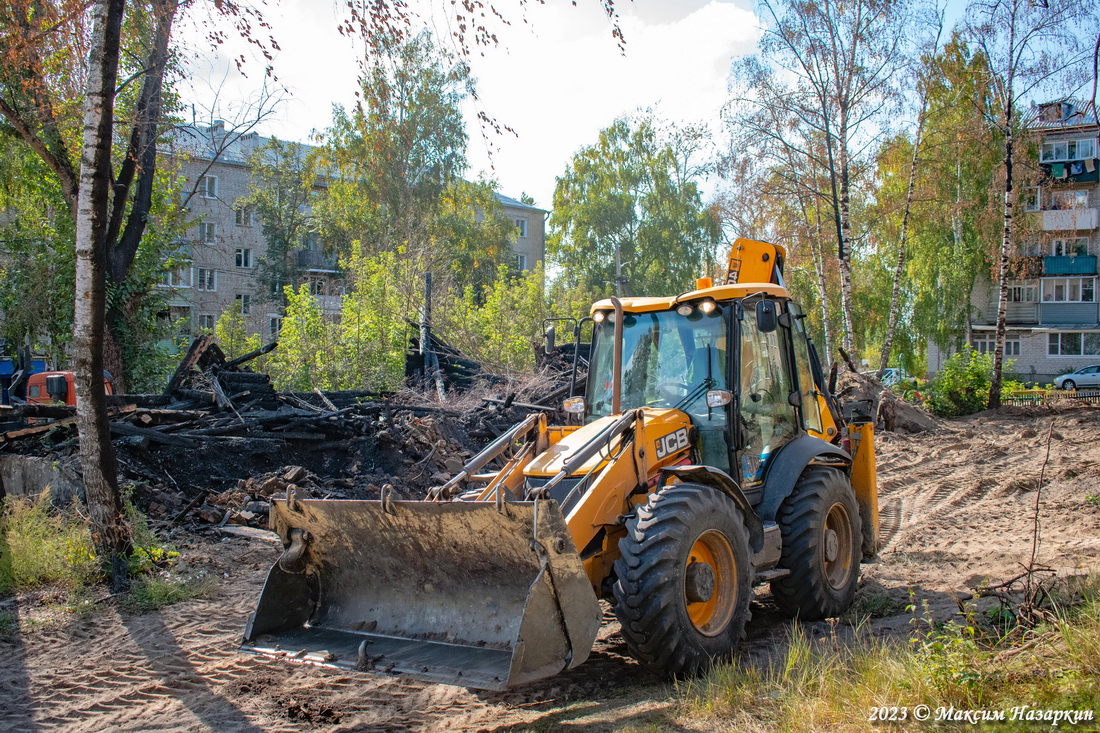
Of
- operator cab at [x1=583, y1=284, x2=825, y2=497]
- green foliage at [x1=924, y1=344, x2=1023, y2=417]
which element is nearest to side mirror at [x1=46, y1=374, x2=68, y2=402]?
operator cab at [x1=583, y1=284, x2=825, y2=497]

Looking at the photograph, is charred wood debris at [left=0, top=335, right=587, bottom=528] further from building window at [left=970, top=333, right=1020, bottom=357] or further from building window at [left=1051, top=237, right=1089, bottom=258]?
building window at [left=1051, top=237, right=1089, bottom=258]

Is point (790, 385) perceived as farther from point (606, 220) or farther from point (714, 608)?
point (606, 220)

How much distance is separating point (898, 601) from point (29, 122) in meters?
12.8

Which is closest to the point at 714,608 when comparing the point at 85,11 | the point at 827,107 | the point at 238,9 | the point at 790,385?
the point at 790,385

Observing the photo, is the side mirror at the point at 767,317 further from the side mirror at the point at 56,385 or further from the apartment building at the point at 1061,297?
the apartment building at the point at 1061,297

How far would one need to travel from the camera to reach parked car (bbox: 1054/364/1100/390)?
38.8m

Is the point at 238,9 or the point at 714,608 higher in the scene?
the point at 238,9

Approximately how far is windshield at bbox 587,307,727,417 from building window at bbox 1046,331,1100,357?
44.0 metres

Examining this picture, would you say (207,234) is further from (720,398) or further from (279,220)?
(279,220)

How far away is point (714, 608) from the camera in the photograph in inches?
203

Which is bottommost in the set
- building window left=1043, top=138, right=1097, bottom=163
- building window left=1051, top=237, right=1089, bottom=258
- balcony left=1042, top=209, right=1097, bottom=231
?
building window left=1051, top=237, right=1089, bottom=258

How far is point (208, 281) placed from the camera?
4416 cm

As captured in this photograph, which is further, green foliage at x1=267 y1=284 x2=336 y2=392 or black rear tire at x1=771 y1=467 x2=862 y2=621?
green foliage at x1=267 y1=284 x2=336 y2=392

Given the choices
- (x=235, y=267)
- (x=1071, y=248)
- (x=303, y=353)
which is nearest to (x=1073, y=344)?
(x=1071, y=248)
